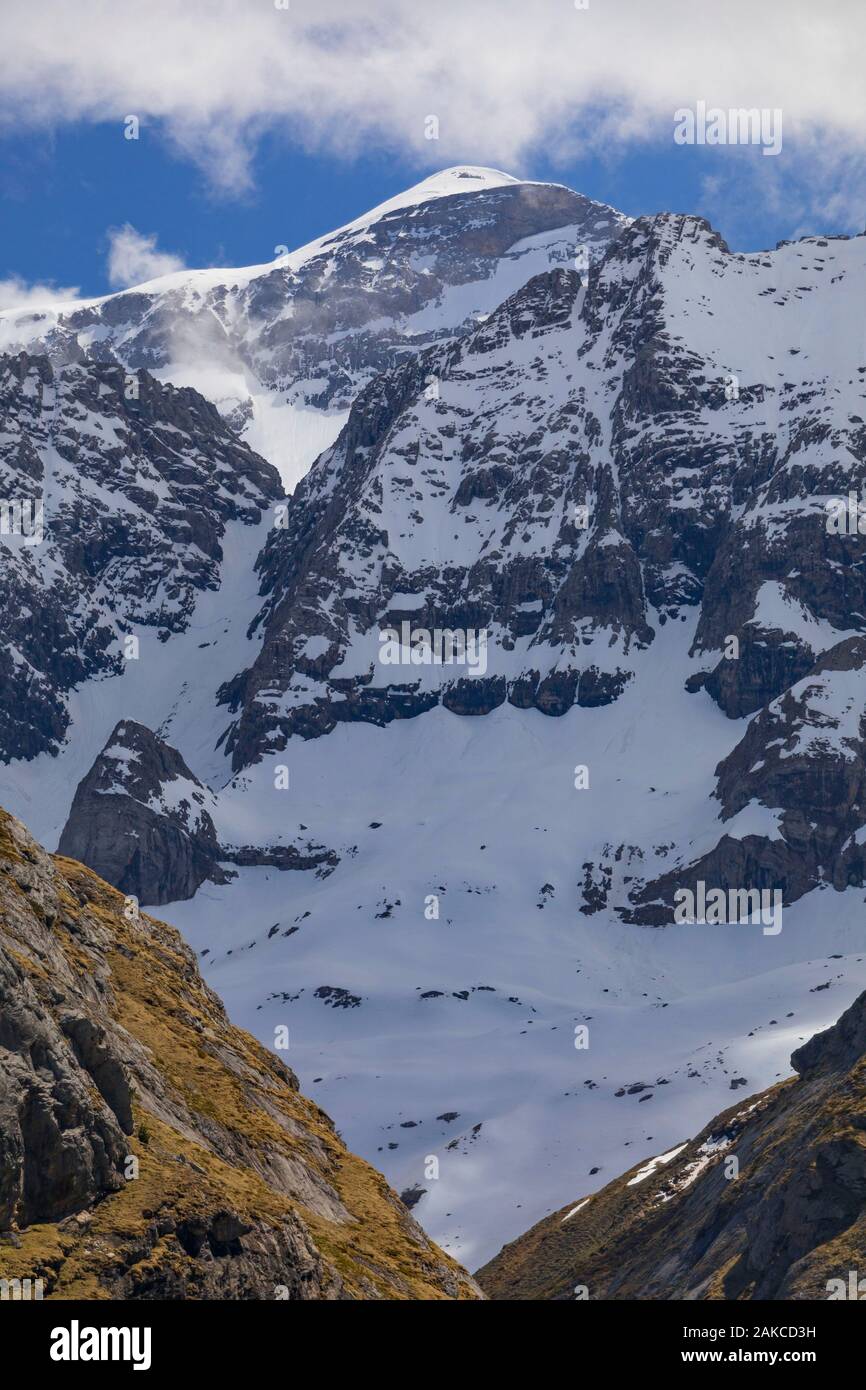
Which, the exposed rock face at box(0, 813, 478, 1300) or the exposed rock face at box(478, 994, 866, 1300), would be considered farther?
the exposed rock face at box(478, 994, 866, 1300)

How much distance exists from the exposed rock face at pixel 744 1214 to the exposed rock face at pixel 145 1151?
1024 inches

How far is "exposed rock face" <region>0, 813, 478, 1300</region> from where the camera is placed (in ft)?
138

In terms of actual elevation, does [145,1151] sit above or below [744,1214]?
below

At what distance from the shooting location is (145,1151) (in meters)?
46.8

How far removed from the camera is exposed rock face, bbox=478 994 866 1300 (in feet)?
311

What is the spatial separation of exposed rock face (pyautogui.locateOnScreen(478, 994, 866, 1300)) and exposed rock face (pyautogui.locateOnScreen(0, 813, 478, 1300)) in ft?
85.3

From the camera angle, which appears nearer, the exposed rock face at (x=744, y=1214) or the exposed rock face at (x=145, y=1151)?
the exposed rock face at (x=145, y=1151)

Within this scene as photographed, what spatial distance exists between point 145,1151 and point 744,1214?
242 ft

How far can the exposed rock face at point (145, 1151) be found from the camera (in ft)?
138

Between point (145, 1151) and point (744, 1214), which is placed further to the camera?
point (744, 1214)

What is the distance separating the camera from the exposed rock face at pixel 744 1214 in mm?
94938
